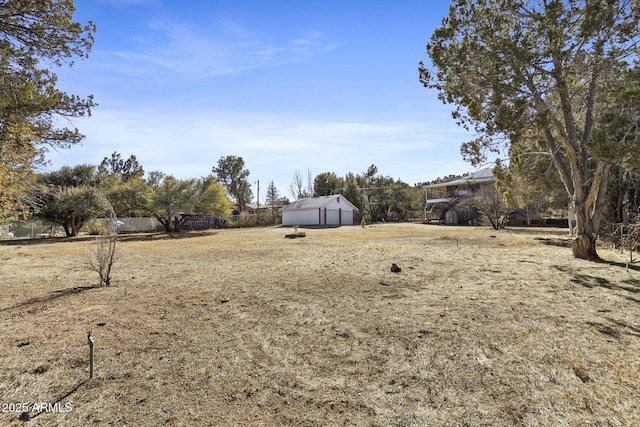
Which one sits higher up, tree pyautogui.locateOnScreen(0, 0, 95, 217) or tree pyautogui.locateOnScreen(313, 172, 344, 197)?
tree pyautogui.locateOnScreen(313, 172, 344, 197)

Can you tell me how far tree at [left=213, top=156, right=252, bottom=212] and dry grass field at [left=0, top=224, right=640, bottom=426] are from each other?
5115cm

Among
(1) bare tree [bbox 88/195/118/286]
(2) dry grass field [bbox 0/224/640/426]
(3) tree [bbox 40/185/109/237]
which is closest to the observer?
(2) dry grass field [bbox 0/224/640/426]

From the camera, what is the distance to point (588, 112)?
31.1ft

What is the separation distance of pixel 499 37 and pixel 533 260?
6.44 m

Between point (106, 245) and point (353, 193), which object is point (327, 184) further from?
point (106, 245)

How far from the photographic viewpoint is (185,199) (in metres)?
27.8

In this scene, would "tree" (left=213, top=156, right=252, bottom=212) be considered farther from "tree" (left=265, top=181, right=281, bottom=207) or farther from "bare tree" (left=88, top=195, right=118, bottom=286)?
"bare tree" (left=88, top=195, right=118, bottom=286)

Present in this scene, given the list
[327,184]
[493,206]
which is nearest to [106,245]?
[493,206]

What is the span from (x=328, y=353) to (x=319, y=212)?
3731 cm

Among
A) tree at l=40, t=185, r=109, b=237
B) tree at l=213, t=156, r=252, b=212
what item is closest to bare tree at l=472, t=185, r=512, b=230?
tree at l=40, t=185, r=109, b=237

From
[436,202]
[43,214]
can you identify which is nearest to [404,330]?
[43,214]

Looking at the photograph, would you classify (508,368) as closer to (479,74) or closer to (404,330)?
(404,330)

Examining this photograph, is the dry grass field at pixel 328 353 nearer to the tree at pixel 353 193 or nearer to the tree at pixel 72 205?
the tree at pixel 72 205

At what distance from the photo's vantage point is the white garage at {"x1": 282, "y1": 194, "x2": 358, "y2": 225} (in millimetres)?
41250
